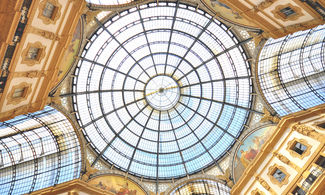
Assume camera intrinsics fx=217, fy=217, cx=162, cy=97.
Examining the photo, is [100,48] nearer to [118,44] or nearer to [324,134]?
[118,44]

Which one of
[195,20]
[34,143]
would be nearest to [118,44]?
[195,20]

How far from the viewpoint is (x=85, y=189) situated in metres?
19.2

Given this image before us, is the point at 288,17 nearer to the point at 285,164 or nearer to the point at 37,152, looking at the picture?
the point at 285,164

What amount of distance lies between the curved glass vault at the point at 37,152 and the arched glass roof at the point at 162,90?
2.15 meters

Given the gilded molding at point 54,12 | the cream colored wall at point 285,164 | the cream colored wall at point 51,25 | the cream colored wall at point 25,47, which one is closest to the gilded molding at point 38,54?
the cream colored wall at point 25,47

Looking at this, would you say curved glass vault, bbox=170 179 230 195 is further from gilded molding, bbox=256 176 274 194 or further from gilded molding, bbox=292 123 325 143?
gilded molding, bbox=292 123 325 143

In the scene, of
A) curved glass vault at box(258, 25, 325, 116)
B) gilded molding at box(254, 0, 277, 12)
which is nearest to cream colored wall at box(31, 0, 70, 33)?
gilded molding at box(254, 0, 277, 12)

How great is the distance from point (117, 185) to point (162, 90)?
36.6ft

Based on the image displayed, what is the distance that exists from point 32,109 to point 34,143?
6.25 metres

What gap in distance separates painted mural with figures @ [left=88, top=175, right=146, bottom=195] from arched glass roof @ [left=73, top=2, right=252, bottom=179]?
1.26 m

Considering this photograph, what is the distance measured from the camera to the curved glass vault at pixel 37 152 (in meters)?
18.2

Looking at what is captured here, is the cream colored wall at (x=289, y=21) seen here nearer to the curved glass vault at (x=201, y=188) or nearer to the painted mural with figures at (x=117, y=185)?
the curved glass vault at (x=201, y=188)

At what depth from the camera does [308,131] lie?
623 inches

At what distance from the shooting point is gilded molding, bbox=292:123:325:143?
14.9 meters
